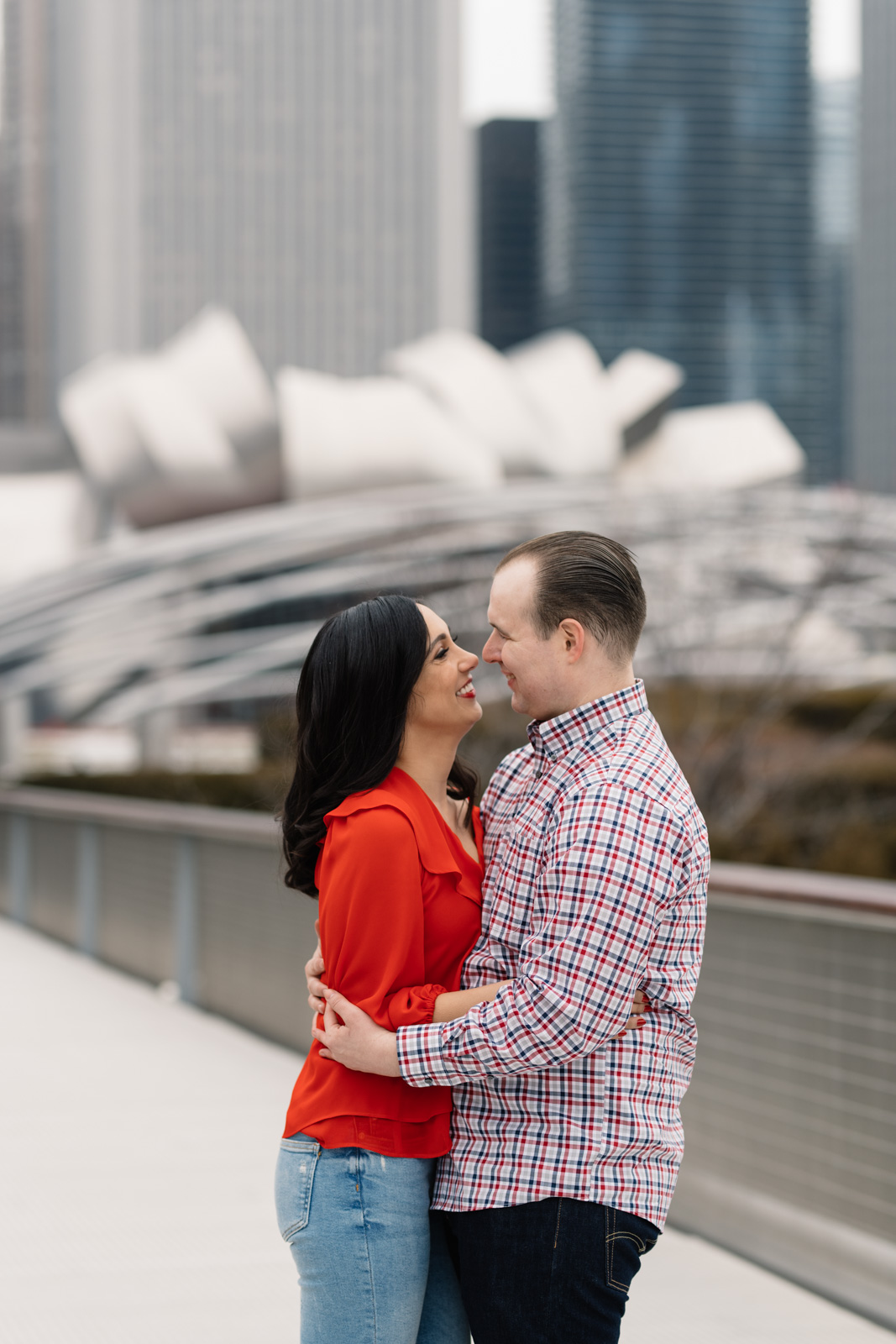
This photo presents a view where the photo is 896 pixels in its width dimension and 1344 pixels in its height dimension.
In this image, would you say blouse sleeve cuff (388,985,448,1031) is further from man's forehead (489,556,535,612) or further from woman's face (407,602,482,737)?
man's forehead (489,556,535,612)

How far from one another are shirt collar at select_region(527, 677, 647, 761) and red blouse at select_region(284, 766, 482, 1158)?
0.58ft

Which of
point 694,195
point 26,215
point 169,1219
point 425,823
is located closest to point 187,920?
point 169,1219

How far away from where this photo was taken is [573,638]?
1.85 m

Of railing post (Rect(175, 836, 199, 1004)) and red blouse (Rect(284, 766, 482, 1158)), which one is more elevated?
red blouse (Rect(284, 766, 482, 1158))

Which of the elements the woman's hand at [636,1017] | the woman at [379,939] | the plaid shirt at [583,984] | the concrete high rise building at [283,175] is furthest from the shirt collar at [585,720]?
the concrete high rise building at [283,175]

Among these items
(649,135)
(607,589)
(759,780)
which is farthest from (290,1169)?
(649,135)

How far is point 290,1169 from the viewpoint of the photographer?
6.19ft

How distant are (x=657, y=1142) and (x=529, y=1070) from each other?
0.19m

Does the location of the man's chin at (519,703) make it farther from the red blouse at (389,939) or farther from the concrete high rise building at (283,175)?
the concrete high rise building at (283,175)

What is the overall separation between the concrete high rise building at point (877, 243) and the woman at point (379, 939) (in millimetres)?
→ 121398

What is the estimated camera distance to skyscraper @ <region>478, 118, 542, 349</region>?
140 m

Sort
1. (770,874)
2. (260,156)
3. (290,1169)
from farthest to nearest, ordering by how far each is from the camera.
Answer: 1. (260,156)
2. (770,874)
3. (290,1169)

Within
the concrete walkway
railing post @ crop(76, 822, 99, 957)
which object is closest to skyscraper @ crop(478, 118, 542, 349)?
railing post @ crop(76, 822, 99, 957)

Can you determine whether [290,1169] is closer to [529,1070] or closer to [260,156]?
[529,1070]
